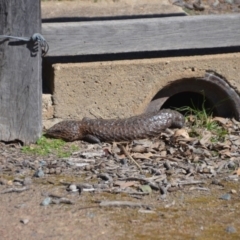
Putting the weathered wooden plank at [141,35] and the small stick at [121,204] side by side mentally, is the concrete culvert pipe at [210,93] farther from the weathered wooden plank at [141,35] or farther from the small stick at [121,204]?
the small stick at [121,204]

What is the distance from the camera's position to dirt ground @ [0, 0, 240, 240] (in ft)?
14.9

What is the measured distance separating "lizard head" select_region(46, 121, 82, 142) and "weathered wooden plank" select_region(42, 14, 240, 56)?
60cm

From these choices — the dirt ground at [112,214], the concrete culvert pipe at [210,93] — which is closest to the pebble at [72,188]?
the dirt ground at [112,214]

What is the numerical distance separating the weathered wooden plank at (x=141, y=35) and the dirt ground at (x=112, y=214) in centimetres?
123

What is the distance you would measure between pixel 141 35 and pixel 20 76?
1.12 meters

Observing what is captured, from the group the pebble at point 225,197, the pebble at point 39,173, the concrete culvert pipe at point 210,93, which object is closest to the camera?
the pebble at point 225,197

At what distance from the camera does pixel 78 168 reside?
18.5ft

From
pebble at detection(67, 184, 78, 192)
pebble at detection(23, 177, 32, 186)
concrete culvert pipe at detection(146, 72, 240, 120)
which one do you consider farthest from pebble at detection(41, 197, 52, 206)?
concrete culvert pipe at detection(146, 72, 240, 120)

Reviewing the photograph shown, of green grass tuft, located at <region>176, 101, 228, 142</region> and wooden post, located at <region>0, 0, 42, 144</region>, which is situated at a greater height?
wooden post, located at <region>0, 0, 42, 144</region>

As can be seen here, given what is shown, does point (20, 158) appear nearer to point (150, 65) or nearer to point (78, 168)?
point (78, 168)

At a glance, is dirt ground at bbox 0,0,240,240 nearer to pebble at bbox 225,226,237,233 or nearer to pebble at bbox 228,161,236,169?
pebble at bbox 225,226,237,233

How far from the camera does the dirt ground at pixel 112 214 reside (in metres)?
4.54

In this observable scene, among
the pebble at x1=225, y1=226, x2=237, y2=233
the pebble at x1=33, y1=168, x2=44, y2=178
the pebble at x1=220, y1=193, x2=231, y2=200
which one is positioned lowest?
the pebble at x1=220, y1=193, x2=231, y2=200

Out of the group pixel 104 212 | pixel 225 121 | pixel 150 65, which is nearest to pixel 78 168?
pixel 104 212
